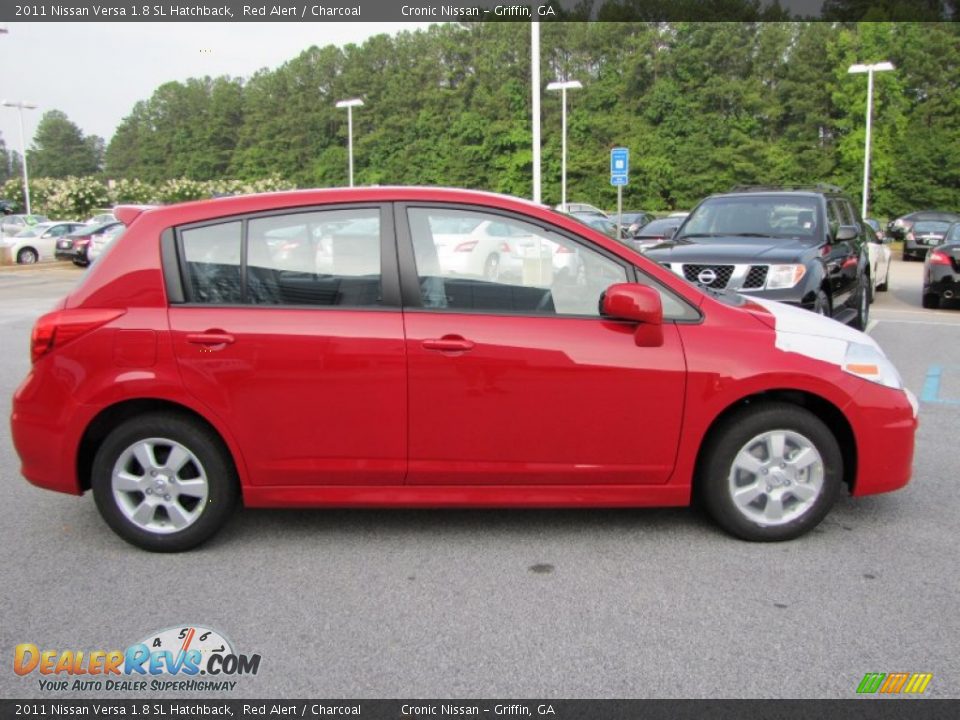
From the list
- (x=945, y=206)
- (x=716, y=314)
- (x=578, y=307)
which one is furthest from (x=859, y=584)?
(x=945, y=206)

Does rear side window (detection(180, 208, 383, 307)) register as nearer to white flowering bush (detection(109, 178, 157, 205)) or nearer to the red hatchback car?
the red hatchback car

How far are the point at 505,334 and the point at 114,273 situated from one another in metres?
Answer: 1.84

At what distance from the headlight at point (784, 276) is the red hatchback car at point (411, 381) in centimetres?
450

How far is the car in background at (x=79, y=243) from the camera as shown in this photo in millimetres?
26578

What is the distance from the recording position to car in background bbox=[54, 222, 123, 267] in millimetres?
26578

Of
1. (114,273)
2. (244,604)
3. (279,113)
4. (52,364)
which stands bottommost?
(244,604)

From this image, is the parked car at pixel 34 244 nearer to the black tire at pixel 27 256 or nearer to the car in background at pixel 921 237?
the black tire at pixel 27 256

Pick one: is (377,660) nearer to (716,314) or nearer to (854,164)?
(716,314)

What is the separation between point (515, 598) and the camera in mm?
3758

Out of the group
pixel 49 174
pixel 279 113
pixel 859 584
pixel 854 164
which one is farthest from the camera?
pixel 49 174

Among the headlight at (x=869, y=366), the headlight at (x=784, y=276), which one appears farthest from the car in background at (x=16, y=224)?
the headlight at (x=869, y=366)

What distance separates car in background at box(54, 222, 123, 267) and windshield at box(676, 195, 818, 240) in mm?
20712

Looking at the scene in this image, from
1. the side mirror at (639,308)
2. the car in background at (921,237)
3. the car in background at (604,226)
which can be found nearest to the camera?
the side mirror at (639,308)

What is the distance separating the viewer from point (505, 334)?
13.5 feet
